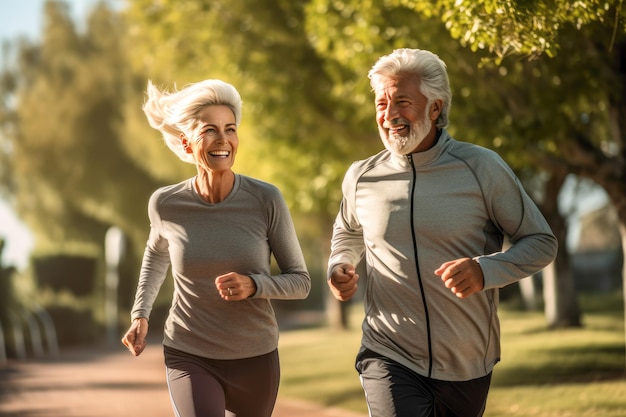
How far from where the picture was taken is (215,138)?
506cm

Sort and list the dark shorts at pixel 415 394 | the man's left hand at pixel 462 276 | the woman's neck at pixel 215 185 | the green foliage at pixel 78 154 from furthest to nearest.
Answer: the green foliage at pixel 78 154, the woman's neck at pixel 215 185, the dark shorts at pixel 415 394, the man's left hand at pixel 462 276

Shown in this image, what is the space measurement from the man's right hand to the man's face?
538mm

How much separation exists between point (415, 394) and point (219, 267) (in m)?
1.06

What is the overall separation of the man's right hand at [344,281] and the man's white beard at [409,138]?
21.0 inches

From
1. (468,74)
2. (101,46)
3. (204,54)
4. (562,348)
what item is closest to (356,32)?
(468,74)

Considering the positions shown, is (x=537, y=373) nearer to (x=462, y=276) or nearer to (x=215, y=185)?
(x=215, y=185)

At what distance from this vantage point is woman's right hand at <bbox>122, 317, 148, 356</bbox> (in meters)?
5.21

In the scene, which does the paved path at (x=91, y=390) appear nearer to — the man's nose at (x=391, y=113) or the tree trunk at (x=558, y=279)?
the tree trunk at (x=558, y=279)

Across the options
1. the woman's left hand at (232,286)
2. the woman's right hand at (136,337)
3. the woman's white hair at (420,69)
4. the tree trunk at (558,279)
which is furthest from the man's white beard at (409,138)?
the tree trunk at (558,279)

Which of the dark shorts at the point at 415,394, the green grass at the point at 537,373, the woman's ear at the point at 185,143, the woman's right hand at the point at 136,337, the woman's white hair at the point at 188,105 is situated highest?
the woman's white hair at the point at 188,105

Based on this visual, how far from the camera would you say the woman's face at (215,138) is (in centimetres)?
507

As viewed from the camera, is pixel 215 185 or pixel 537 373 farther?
pixel 537 373

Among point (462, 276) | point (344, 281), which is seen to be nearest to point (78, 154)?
point (344, 281)

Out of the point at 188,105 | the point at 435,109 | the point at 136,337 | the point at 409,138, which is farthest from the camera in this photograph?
the point at 136,337
